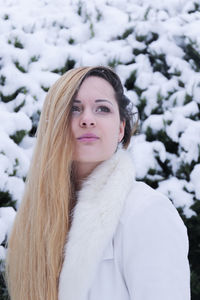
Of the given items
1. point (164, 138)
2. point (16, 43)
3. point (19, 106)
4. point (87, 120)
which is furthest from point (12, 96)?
point (87, 120)

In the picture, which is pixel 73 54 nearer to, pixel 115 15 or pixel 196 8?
pixel 115 15

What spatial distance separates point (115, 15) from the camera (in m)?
3.72

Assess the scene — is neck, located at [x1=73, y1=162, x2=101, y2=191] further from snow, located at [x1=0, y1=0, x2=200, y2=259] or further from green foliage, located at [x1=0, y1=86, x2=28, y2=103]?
green foliage, located at [x1=0, y1=86, x2=28, y2=103]

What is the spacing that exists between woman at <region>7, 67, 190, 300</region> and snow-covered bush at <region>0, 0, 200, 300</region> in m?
0.43

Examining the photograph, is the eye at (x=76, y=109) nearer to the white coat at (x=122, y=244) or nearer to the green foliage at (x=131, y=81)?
the white coat at (x=122, y=244)

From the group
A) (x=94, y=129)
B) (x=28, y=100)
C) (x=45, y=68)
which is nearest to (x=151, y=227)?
(x=94, y=129)

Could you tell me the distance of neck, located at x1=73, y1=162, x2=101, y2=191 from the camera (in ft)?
5.62

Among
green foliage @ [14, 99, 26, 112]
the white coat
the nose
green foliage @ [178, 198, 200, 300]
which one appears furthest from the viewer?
green foliage @ [14, 99, 26, 112]

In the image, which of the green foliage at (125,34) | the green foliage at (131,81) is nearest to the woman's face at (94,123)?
the green foliage at (131,81)

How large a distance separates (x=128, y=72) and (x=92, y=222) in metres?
1.85

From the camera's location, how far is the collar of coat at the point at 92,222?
1.44 m

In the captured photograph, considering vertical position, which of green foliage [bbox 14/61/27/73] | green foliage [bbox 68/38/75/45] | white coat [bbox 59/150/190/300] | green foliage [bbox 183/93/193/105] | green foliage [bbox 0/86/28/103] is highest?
green foliage [bbox 68/38/75/45]

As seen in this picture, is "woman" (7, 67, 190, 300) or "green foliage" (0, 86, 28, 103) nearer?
"woman" (7, 67, 190, 300)

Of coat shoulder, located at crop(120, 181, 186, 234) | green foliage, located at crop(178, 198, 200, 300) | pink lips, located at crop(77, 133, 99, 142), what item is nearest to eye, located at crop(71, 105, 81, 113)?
pink lips, located at crop(77, 133, 99, 142)
